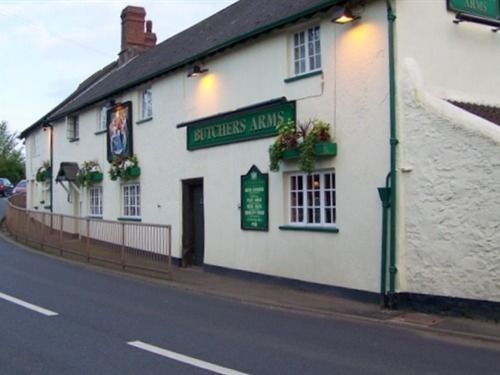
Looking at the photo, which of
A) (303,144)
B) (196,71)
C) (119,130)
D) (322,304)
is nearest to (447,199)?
(322,304)

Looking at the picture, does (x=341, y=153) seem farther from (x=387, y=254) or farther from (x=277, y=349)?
(x=277, y=349)

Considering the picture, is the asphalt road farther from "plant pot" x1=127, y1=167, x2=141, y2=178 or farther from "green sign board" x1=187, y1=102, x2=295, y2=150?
"plant pot" x1=127, y1=167, x2=141, y2=178

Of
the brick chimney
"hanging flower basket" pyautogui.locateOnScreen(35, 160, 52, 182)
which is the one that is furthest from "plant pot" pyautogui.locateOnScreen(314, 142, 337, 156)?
"hanging flower basket" pyautogui.locateOnScreen(35, 160, 52, 182)

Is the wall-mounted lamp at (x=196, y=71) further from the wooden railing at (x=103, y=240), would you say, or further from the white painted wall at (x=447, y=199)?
the white painted wall at (x=447, y=199)

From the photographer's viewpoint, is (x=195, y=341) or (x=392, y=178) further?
(x=392, y=178)

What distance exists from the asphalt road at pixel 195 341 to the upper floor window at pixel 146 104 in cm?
848

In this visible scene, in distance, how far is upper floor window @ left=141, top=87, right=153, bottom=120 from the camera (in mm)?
19323

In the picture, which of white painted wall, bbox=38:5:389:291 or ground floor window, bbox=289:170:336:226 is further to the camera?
ground floor window, bbox=289:170:336:226

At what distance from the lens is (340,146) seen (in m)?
12.1

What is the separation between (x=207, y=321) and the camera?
31.5 feet

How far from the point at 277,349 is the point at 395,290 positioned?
368 cm

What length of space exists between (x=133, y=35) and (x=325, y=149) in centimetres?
1859

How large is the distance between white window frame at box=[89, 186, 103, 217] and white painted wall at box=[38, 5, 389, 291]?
414 centimetres

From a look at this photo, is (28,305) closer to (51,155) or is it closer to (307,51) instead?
(307,51)
